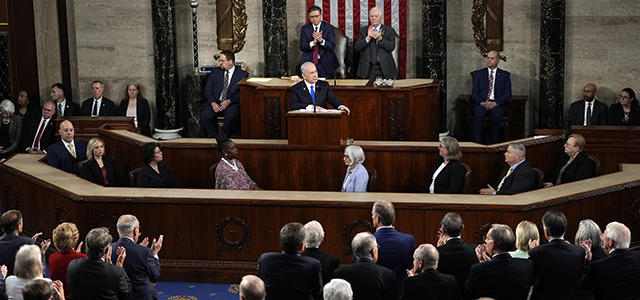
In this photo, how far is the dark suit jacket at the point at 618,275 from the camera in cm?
539

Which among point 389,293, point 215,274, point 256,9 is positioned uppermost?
point 256,9

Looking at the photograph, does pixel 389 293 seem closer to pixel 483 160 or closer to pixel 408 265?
pixel 408 265

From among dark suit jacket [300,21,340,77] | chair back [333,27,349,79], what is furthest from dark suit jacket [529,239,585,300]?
chair back [333,27,349,79]

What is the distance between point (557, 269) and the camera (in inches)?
214

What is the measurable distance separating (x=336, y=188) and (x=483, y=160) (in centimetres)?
164

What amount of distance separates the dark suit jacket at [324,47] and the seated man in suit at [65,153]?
371 centimetres

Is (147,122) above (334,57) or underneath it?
underneath

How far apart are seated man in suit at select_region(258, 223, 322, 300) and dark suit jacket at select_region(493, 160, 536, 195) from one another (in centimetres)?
334

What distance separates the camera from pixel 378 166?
29.0 feet

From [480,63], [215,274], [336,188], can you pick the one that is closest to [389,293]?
[215,274]

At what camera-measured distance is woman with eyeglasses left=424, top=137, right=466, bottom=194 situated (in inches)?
319

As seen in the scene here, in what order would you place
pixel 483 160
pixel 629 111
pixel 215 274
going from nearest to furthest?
pixel 215 274 < pixel 483 160 < pixel 629 111

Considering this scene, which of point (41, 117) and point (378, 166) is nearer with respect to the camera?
point (378, 166)

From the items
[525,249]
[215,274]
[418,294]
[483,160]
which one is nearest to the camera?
[418,294]
